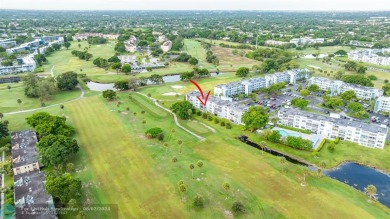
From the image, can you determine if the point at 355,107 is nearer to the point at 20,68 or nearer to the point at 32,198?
the point at 32,198

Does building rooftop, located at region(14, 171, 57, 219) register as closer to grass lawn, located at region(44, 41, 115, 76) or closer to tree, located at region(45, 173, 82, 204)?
tree, located at region(45, 173, 82, 204)

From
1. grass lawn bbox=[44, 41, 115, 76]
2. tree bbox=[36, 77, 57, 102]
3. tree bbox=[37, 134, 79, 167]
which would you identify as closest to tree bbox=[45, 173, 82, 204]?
tree bbox=[37, 134, 79, 167]

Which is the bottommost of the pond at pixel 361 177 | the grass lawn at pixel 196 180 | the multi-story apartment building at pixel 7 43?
the pond at pixel 361 177

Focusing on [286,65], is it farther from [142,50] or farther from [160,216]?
[160,216]

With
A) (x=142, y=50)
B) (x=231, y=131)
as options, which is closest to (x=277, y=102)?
(x=231, y=131)

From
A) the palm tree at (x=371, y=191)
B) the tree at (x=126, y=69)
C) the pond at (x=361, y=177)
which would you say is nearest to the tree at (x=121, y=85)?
the tree at (x=126, y=69)

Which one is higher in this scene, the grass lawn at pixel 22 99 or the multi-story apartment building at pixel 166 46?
the multi-story apartment building at pixel 166 46

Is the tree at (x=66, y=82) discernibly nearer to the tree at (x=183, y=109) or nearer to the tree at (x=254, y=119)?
the tree at (x=183, y=109)
